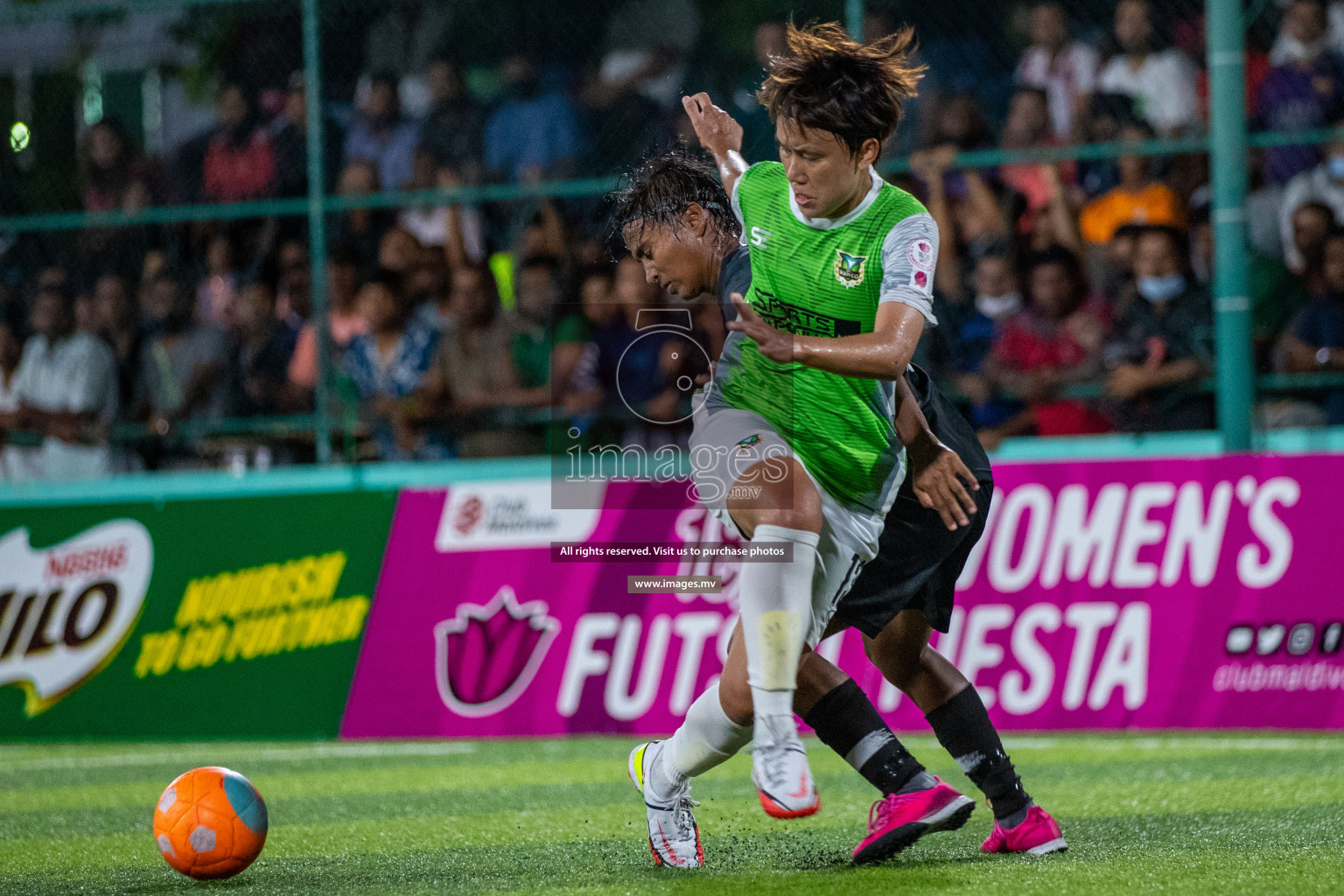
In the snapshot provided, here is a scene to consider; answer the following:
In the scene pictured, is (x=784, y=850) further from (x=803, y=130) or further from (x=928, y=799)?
(x=803, y=130)

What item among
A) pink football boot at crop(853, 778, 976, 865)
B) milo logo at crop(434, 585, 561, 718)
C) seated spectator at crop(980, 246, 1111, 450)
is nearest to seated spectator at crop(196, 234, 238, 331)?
milo logo at crop(434, 585, 561, 718)

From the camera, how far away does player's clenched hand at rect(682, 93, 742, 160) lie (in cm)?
457

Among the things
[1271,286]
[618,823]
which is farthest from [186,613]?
[1271,286]

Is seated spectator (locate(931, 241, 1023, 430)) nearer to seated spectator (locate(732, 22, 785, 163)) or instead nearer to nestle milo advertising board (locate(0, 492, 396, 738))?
seated spectator (locate(732, 22, 785, 163))

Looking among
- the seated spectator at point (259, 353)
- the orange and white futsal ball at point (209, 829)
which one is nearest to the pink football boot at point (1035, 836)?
the orange and white futsal ball at point (209, 829)

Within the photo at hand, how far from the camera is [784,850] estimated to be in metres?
4.50

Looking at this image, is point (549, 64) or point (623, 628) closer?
point (623, 628)

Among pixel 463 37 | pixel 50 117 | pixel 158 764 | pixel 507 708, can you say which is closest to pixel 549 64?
pixel 463 37

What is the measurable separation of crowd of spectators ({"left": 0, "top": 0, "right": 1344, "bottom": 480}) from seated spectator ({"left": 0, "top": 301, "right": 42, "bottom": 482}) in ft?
0.06

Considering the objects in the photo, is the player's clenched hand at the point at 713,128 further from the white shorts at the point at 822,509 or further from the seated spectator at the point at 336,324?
the seated spectator at the point at 336,324

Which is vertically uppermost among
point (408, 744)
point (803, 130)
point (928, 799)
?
point (803, 130)

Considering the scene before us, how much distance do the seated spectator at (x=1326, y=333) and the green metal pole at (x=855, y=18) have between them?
2.45m

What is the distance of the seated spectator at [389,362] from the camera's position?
8.77 meters

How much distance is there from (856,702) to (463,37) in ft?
21.5
